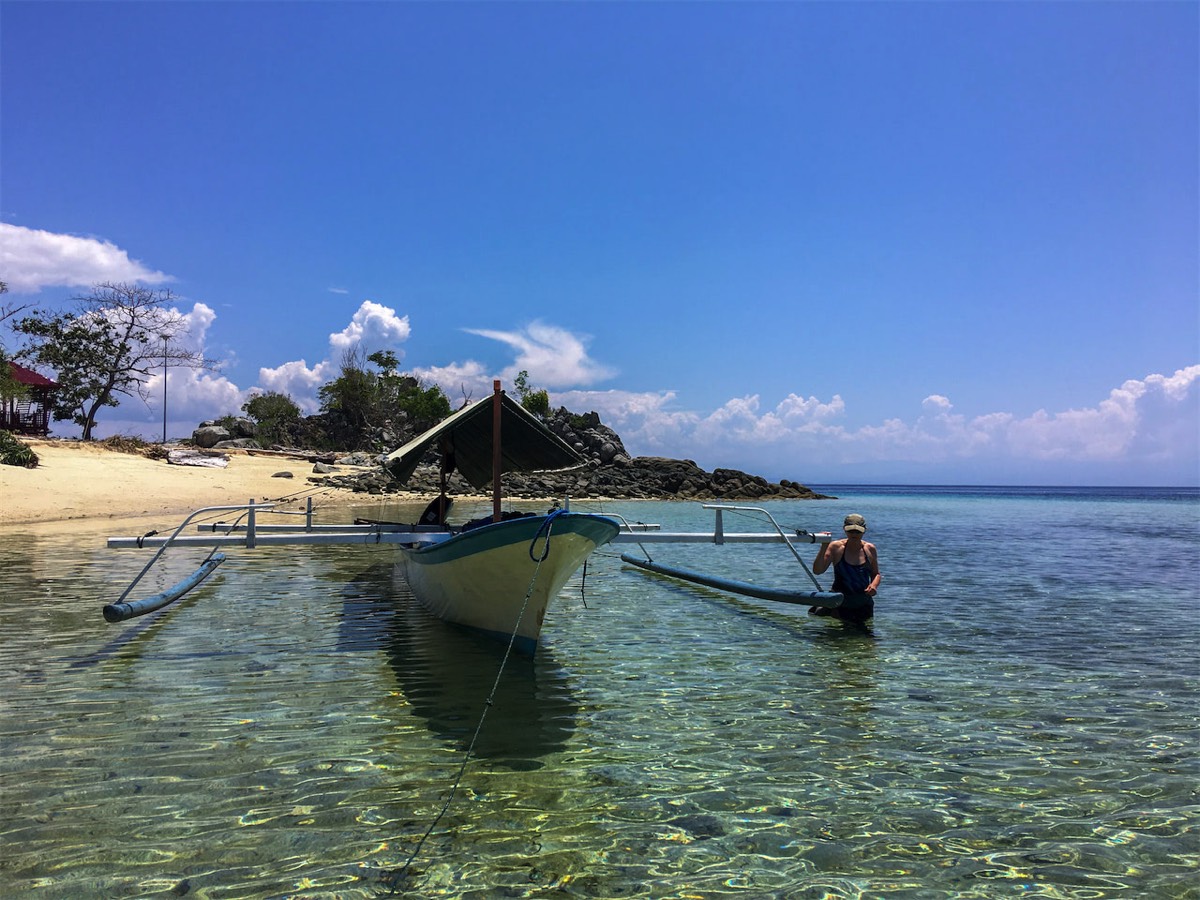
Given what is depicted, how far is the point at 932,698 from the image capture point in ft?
24.0

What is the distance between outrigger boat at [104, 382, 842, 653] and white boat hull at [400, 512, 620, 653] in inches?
0.6

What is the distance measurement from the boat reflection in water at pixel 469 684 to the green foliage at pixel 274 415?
205 feet

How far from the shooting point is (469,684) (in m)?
7.49

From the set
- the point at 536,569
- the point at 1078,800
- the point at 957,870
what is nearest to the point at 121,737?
the point at 536,569

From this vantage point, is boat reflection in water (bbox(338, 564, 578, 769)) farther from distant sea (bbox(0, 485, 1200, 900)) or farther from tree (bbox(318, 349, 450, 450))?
tree (bbox(318, 349, 450, 450))

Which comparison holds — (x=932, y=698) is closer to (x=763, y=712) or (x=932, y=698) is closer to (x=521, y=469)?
(x=763, y=712)

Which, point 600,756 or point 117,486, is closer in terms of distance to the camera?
point 600,756

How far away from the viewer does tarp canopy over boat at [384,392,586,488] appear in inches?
424

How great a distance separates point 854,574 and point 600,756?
253 inches

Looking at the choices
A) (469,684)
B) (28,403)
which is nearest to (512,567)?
(469,684)

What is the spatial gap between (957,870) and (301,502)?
106ft

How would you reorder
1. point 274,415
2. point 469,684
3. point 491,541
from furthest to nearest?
point 274,415 < point 491,541 < point 469,684

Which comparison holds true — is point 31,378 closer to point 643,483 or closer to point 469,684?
point 643,483

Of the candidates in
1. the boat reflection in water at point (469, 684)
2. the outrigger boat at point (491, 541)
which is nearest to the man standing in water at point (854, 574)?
the outrigger boat at point (491, 541)
